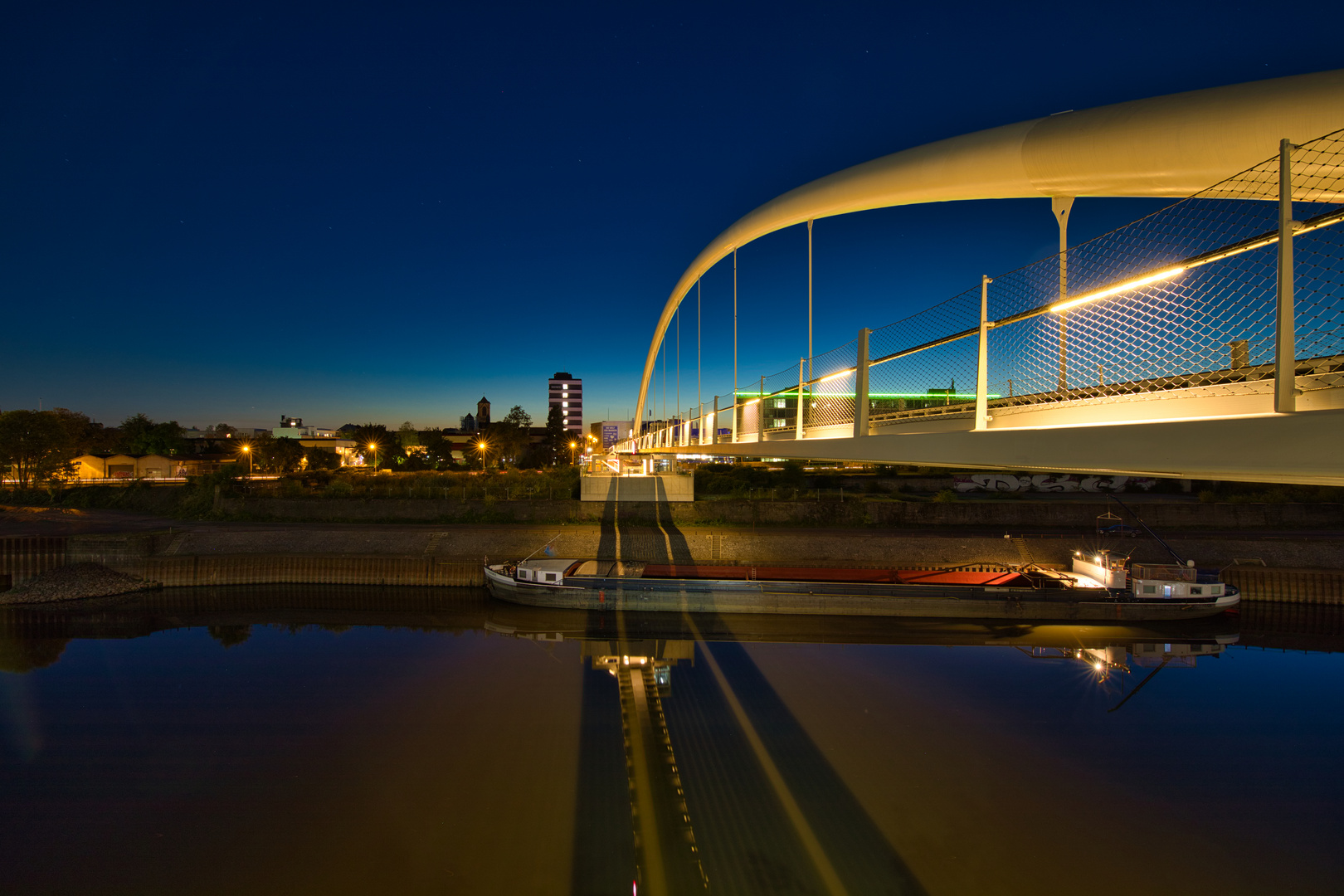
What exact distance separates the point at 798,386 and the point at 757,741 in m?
5.11

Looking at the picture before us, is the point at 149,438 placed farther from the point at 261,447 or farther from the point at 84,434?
the point at 261,447

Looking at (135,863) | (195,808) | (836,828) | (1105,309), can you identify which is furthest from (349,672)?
(1105,309)

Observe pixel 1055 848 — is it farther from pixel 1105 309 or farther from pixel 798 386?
pixel 1105 309

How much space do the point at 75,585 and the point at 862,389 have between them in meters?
21.3

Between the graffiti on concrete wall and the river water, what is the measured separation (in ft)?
43.5

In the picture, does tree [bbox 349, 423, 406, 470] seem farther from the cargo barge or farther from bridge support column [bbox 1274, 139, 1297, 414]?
bridge support column [bbox 1274, 139, 1297, 414]

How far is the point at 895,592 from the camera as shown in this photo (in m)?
13.6

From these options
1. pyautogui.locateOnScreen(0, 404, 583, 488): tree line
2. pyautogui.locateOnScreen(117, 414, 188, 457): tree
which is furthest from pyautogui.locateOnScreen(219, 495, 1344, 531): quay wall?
pyautogui.locateOnScreen(117, 414, 188, 457): tree

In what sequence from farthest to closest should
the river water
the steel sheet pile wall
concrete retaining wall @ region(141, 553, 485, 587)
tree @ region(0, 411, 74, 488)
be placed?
1. tree @ region(0, 411, 74, 488)
2. concrete retaining wall @ region(141, 553, 485, 587)
3. the steel sheet pile wall
4. the river water

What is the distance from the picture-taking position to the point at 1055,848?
583 centimetres

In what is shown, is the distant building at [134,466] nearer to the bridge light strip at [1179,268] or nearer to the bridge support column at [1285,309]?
the bridge light strip at [1179,268]

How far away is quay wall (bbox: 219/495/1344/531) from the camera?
1825 centimetres

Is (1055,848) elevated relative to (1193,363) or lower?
lower

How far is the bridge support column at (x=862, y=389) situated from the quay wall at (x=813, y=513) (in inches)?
580
